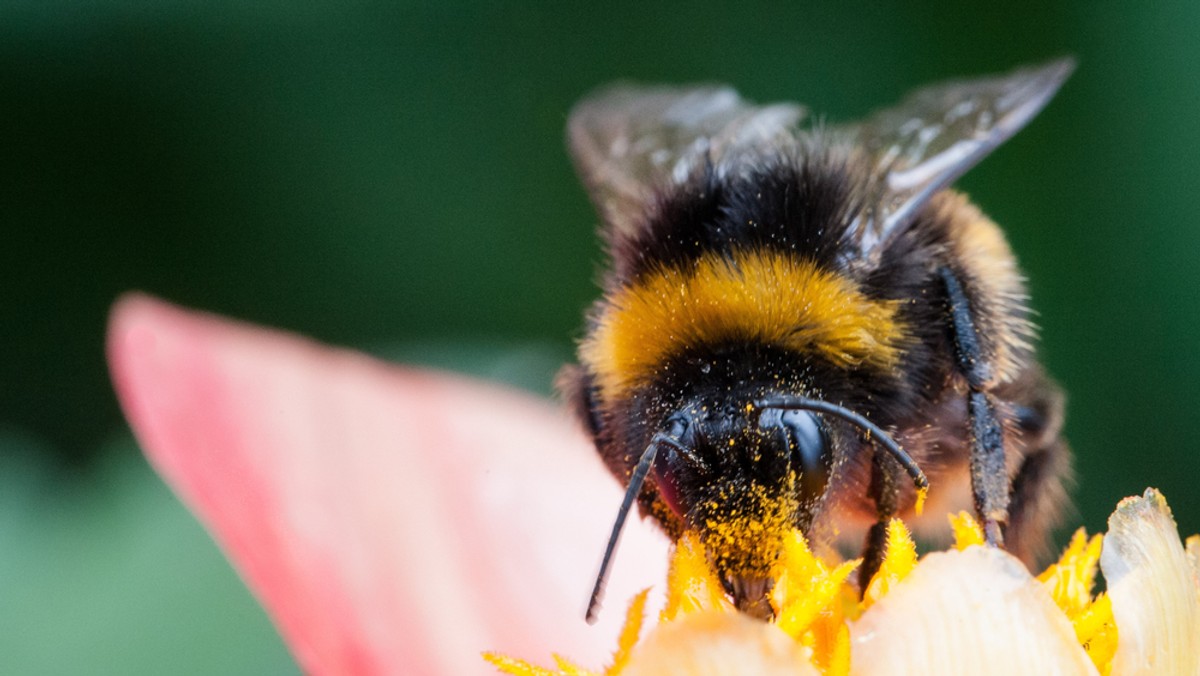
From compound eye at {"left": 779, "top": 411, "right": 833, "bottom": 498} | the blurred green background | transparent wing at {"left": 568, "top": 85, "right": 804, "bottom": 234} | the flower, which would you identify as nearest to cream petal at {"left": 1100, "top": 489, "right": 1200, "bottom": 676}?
the flower

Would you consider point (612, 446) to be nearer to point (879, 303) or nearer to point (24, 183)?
point (879, 303)

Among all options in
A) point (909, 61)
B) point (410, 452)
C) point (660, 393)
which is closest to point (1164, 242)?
point (909, 61)

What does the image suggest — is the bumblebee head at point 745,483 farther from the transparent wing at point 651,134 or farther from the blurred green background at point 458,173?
the blurred green background at point 458,173

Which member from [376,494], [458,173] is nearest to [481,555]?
[376,494]

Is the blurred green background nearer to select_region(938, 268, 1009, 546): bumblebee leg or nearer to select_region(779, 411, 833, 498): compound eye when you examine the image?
select_region(938, 268, 1009, 546): bumblebee leg

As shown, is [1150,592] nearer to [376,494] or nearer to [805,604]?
[805,604]

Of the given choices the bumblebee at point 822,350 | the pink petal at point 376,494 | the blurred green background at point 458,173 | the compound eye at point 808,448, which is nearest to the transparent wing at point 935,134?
the bumblebee at point 822,350
